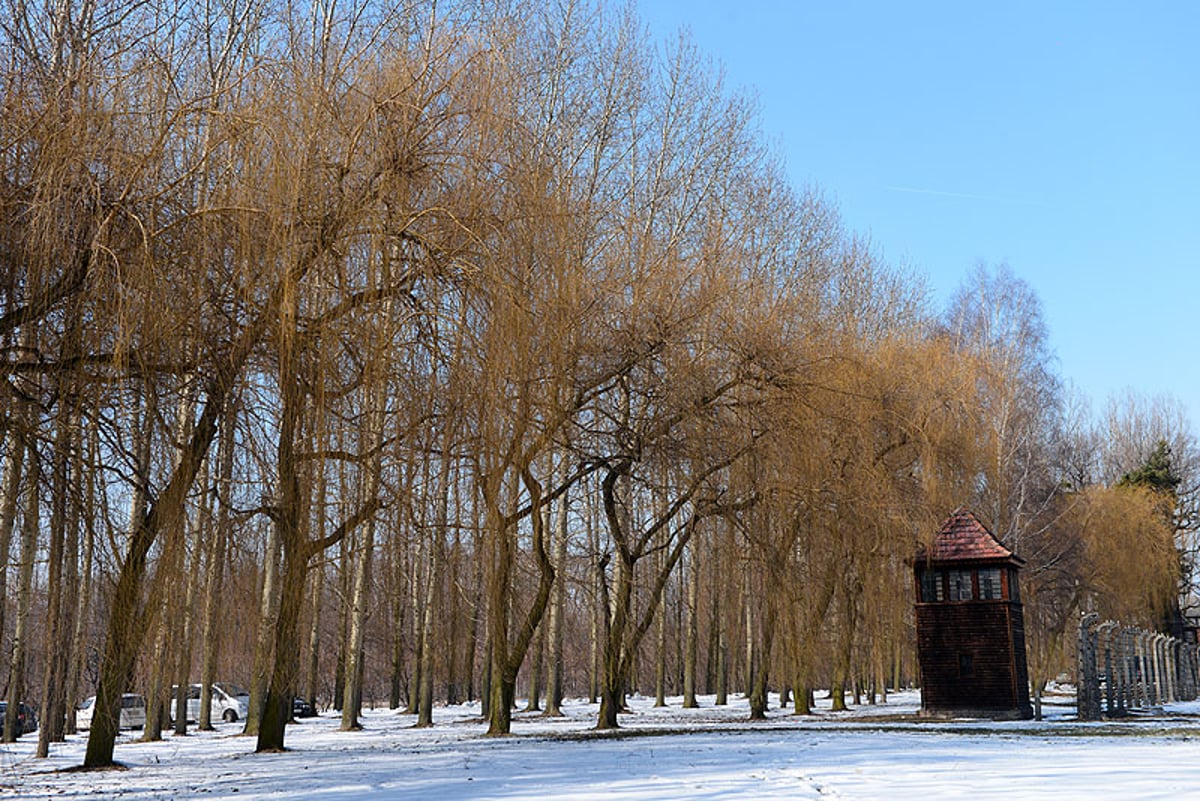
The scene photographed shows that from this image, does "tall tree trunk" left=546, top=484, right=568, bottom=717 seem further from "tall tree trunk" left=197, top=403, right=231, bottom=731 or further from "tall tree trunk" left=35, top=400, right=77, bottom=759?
"tall tree trunk" left=35, top=400, right=77, bottom=759

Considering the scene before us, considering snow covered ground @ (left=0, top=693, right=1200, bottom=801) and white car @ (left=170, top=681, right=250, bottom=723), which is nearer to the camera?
snow covered ground @ (left=0, top=693, right=1200, bottom=801)

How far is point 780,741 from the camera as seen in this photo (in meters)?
15.1

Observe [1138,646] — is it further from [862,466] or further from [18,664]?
[18,664]

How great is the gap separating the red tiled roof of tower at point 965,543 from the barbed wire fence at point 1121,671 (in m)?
2.23

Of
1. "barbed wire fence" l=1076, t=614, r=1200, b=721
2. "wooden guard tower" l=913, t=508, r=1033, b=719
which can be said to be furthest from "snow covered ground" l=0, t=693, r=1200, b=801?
"barbed wire fence" l=1076, t=614, r=1200, b=721

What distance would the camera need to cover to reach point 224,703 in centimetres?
3061

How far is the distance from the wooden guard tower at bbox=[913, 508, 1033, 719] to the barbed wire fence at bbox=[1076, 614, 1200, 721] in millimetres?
1231

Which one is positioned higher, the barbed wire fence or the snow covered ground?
the barbed wire fence

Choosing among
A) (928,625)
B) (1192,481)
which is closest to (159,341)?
(928,625)

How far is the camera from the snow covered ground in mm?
9273

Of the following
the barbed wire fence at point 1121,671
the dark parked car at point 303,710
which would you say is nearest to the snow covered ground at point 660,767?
the barbed wire fence at point 1121,671

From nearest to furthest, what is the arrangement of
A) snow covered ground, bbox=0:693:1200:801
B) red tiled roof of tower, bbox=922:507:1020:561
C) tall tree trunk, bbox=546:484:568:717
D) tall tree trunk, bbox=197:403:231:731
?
tall tree trunk, bbox=197:403:231:731 → snow covered ground, bbox=0:693:1200:801 → tall tree trunk, bbox=546:484:568:717 → red tiled roof of tower, bbox=922:507:1020:561

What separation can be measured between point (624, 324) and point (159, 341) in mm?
8830

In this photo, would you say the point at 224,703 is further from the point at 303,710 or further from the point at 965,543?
the point at 965,543
